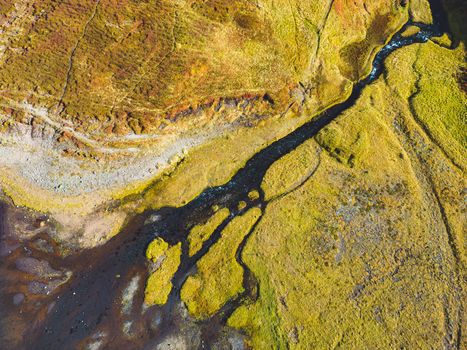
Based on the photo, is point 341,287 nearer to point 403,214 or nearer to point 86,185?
point 403,214

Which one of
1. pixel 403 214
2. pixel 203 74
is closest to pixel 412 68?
pixel 403 214

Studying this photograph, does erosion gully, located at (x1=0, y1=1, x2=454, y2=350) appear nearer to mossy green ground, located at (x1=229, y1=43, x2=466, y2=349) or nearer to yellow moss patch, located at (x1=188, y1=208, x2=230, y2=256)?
yellow moss patch, located at (x1=188, y1=208, x2=230, y2=256)

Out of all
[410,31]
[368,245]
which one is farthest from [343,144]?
[410,31]

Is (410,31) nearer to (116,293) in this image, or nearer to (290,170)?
(290,170)

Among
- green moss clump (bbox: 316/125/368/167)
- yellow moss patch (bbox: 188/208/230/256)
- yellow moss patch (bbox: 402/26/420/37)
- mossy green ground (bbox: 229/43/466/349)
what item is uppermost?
yellow moss patch (bbox: 188/208/230/256)

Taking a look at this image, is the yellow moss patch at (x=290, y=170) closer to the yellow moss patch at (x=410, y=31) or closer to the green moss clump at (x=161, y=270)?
the green moss clump at (x=161, y=270)

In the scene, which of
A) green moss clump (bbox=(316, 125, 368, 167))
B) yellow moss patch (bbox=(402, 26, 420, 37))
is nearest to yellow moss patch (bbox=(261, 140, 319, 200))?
green moss clump (bbox=(316, 125, 368, 167))
